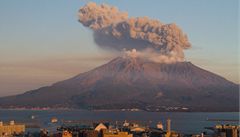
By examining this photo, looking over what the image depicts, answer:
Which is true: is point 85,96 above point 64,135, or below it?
above

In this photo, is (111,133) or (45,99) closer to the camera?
(111,133)

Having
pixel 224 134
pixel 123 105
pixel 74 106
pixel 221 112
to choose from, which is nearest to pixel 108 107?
pixel 123 105

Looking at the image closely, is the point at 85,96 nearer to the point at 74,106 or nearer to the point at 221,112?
the point at 74,106

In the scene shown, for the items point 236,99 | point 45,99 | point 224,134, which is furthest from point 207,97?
point 224,134

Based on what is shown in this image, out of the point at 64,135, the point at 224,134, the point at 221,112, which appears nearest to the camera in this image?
the point at 64,135

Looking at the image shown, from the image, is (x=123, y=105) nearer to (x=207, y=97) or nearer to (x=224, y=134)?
(x=207, y=97)

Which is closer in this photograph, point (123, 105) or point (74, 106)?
point (123, 105)

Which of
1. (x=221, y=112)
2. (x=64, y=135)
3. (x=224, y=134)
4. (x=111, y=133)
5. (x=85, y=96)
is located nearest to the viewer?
(x=64, y=135)

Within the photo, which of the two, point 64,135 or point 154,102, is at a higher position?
point 154,102

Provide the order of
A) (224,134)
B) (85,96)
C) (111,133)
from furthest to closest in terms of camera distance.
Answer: (85,96)
(224,134)
(111,133)
